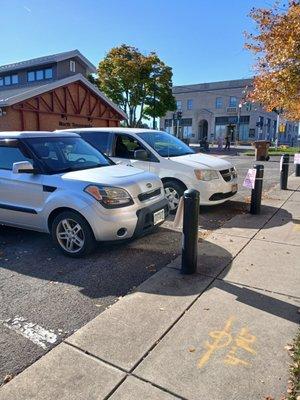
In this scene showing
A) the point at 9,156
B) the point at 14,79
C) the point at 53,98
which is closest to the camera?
the point at 9,156

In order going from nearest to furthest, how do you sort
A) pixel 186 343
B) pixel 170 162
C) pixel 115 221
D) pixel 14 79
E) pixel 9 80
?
pixel 186 343
pixel 115 221
pixel 170 162
pixel 14 79
pixel 9 80

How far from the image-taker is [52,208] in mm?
5012

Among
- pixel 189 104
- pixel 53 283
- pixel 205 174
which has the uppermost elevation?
pixel 189 104

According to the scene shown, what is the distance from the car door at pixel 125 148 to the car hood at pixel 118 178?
2004 millimetres

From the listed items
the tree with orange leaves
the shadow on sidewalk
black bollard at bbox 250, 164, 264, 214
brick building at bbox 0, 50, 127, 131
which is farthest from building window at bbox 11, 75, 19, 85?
the shadow on sidewalk

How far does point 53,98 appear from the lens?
73.6ft

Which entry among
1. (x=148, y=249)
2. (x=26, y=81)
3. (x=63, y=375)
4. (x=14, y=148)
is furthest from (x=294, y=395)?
(x=26, y=81)

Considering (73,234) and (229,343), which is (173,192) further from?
(229,343)

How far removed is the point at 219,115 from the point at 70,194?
62.9 meters

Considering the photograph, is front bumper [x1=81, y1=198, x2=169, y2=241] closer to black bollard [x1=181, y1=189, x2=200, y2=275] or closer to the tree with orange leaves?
black bollard [x1=181, y1=189, x2=200, y2=275]

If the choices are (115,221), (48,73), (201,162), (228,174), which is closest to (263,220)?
A: (228,174)

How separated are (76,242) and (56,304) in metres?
1.31

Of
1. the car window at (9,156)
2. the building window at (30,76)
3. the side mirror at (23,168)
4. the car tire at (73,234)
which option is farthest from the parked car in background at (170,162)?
the building window at (30,76)

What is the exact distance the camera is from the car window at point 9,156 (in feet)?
18.1
